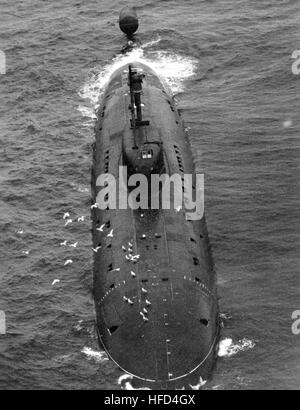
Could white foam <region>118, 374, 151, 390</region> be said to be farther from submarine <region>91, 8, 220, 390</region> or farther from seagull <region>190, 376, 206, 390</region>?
seagull <region>190, 376, 206, 390</region>

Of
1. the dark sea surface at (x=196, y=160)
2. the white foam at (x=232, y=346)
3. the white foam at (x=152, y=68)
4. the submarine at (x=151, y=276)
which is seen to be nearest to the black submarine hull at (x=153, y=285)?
the submarine at (x=151, y=276)

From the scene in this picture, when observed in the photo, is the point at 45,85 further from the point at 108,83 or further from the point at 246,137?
the point at 246,137

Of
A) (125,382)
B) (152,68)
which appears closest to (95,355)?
(125,382)

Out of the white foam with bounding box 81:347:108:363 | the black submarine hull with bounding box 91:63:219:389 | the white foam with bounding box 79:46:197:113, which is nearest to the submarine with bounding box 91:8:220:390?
the black submarine hull with bounding box 91:63:219:389

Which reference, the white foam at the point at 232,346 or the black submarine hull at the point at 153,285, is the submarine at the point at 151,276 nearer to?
the black submarine hull at the point at 153,285
